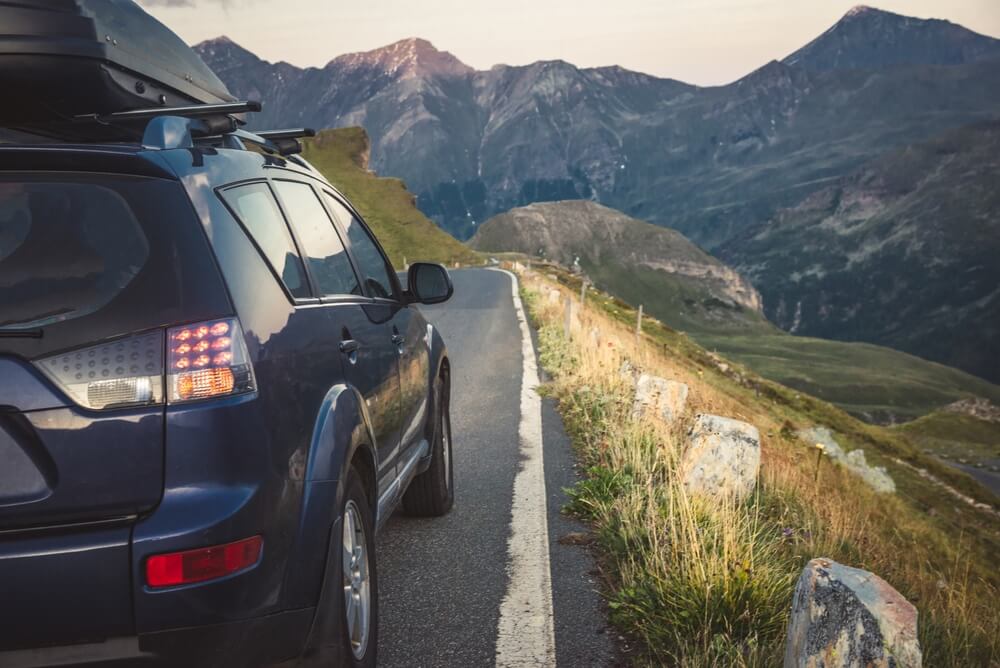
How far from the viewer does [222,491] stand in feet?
7.13

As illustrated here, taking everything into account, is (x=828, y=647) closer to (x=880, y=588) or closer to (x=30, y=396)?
(x=880, y=588)

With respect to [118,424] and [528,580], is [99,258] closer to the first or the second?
[118,424]

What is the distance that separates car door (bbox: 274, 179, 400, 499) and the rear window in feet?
2.59

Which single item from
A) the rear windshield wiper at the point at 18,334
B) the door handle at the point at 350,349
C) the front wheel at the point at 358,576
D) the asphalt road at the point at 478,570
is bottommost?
the asphalt road at the point at 478,570

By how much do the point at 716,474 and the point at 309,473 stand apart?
11.4 ft

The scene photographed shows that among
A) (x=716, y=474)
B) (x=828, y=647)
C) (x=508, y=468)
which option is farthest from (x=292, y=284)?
(x=508, y=468)

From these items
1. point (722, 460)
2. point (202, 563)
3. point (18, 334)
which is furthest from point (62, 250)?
point (722, 460)

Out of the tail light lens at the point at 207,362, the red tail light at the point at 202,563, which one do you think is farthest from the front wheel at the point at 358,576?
the tail light lens at the point at 207,362

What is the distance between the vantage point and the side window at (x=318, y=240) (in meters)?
3.24

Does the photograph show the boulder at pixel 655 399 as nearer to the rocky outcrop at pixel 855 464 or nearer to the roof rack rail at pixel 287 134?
the roof rack rail at pixel 287 134

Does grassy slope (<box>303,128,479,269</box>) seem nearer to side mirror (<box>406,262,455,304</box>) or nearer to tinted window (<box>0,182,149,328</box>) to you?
side mirror (<box>406,262,455,304</box>)

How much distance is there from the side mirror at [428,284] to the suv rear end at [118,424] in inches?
92.5

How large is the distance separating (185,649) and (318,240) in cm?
177

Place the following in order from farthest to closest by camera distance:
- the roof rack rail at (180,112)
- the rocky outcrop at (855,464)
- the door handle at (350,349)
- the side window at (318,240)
→ 1. the rocky outcrop at (855,464)
2. the side window at (318,240)
3. the door handle at (350,349)
4. the roof rack rail at (180,112)
